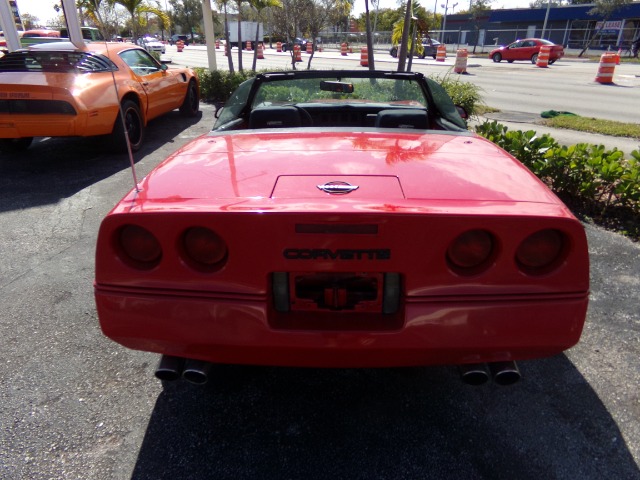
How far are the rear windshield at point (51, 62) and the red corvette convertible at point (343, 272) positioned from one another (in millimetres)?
5393

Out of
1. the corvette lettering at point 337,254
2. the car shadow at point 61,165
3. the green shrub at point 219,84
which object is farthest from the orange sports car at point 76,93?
the corvette lettering at point 337,254

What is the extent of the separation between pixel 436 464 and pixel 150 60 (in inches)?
312

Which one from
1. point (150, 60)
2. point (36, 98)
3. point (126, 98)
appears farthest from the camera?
point (150, 60)

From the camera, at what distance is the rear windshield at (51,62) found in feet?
20.1

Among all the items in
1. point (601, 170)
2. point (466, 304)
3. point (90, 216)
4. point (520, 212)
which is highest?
point (520, 212)

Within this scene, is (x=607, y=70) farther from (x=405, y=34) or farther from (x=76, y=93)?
(x=76, y=93)

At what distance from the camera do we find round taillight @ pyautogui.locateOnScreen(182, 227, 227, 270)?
1.65 metres

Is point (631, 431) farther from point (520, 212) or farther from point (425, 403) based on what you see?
point (520, 212)

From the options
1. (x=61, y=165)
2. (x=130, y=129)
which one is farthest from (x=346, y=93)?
(x=61, y=165)

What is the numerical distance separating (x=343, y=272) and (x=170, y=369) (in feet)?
2.64

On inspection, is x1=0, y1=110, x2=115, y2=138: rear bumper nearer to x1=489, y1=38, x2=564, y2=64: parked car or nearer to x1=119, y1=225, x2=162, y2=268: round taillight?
x1=119, y1=225, x2=162, y2=268: round taillight

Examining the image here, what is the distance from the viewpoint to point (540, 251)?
163 cm

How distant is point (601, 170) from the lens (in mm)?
4113

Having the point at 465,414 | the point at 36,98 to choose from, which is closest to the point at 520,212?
Result: the point at 465,414
